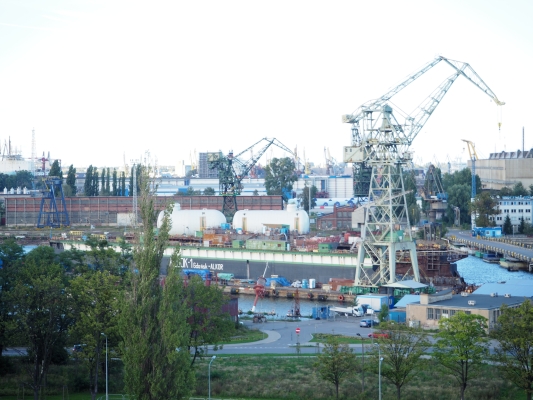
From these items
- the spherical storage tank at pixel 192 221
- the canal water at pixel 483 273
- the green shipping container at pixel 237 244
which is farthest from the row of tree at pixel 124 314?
the spherical storage tank at pixel 192 221

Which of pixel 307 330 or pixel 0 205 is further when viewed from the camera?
pixel 0 205

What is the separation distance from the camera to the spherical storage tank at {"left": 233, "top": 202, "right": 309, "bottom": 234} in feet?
172

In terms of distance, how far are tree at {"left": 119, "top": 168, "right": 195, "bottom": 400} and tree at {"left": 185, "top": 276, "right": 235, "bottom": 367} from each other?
5826 mm

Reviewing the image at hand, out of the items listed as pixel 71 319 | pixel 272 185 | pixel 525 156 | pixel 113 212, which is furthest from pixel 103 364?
pixel 525 156

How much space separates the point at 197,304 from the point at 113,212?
4896 cm

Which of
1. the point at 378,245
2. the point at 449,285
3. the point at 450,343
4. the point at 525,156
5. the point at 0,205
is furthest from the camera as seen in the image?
the point at 525,156

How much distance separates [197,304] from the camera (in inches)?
823

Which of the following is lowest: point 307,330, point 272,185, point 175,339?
point 307,330

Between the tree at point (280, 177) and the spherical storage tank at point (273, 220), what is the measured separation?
3287 centimetres

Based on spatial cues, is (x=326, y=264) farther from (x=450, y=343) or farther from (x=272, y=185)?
(x=272, y=185)

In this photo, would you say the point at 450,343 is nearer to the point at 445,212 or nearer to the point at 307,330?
the point at 307,330

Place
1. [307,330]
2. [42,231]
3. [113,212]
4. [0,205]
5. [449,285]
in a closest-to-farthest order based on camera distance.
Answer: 1. [307,330]
2. [449,285]
3. [42,231]
4. [113,212]
5. [0,205]

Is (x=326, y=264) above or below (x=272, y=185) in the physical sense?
below

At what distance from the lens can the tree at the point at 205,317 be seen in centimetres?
2033
